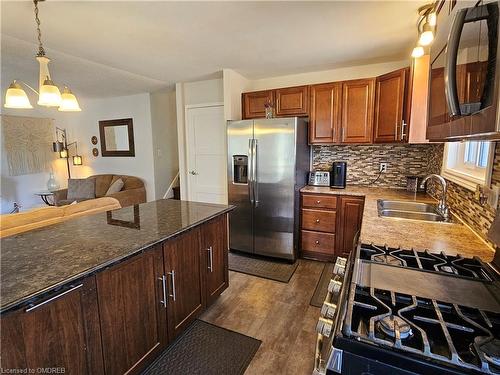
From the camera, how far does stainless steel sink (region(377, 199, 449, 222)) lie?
2.17 meters

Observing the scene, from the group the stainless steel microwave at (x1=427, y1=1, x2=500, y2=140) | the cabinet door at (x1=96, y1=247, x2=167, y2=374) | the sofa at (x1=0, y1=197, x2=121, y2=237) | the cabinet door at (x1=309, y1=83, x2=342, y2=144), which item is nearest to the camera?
the stainless steel microwave at (x1=427, y1=1, x2=500, y2=140)

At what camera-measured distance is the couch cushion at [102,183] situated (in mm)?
5214

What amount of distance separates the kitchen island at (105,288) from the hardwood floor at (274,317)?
12.2 inches

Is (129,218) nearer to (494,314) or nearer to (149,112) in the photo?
(494,314)

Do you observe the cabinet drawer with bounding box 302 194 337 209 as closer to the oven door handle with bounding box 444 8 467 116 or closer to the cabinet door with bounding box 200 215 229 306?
the cabinet door with bounding box 200 215 229 306

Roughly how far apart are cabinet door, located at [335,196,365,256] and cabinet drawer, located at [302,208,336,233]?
0.09m

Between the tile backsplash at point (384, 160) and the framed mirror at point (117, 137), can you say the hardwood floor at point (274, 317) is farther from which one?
the framed mirror at point (117, 137)

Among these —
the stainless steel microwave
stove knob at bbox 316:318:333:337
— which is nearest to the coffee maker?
the stainless steel microwave

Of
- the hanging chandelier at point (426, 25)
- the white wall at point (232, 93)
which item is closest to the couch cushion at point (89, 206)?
the white wall at point (232, 93)

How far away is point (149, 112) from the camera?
4.96 meters

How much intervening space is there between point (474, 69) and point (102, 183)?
5.85 m

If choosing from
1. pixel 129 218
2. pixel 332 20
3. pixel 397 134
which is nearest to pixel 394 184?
pixel 397 134

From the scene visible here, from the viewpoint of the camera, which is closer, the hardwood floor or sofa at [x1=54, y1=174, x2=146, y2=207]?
the hardwood floor

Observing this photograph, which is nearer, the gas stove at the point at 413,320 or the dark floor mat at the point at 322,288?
the gas stove at the point at 413,320
